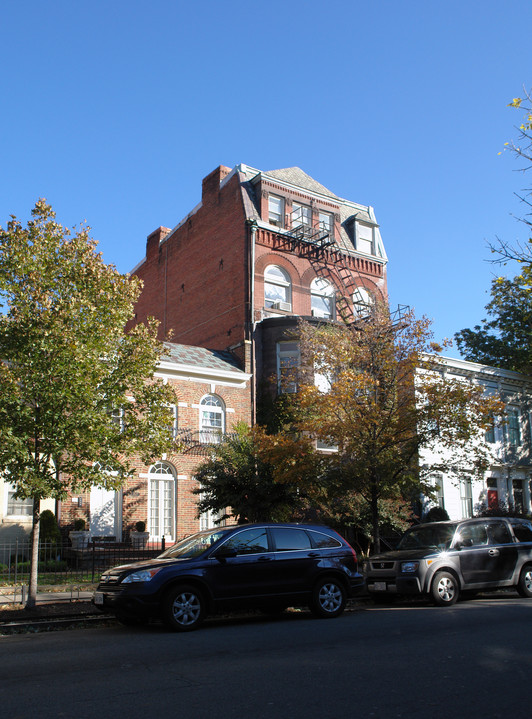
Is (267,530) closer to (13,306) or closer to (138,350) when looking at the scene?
(138,350)

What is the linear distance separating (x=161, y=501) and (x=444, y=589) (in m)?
13.0

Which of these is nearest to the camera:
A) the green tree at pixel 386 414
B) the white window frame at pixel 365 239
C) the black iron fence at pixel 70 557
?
the green tree at pixel 386 414

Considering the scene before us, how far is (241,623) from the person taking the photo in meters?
10.7

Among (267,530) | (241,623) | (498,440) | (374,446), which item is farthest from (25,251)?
(498,440)

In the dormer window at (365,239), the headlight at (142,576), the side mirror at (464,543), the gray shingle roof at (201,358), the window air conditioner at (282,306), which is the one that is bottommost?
the headlight at (142,576)

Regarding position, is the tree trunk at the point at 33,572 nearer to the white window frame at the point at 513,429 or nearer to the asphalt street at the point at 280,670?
the asphalt street at the point at 280,670

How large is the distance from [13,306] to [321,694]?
935 centimetres

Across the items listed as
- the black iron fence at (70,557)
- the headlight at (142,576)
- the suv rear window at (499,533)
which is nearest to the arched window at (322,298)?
the black iron fence at (70,557)

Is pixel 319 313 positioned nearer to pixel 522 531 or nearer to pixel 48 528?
pixel 48 528

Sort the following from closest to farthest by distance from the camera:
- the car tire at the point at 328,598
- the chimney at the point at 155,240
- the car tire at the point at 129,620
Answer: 1. the car tire at the point at 129,620
2. the car tire at the point at 328,598
3. the chimney at the point at 155,240

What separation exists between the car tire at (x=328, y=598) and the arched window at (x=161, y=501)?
12632 mm

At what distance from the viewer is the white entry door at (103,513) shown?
70.2 ft

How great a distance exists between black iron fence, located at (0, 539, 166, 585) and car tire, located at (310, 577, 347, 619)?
7676mm

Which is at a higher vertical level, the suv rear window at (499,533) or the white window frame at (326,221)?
the white window frame at (326,221)
